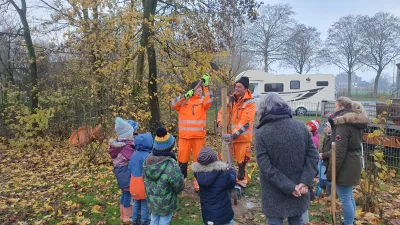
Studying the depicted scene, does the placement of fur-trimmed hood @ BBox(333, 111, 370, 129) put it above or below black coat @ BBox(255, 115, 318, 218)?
above

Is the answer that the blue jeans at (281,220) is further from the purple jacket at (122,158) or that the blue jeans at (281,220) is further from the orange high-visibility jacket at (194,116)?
the orange high-visibility jacket at (194,116)

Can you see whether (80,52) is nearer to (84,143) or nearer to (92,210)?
(84,143)

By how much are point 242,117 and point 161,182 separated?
2.03m

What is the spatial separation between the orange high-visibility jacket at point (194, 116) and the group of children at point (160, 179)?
3.31 ft

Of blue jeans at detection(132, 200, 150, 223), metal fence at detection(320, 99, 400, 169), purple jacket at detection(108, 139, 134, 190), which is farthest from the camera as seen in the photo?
metal fence at detection(320, 99, 400, 169)

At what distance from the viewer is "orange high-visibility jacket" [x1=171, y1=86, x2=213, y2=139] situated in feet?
16.6

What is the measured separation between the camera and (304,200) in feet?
9.06

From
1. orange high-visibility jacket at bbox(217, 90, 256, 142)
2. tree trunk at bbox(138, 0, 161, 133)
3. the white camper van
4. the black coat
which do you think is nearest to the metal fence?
orange high-visibility jacket at bbox(217, 90, 256, 142)

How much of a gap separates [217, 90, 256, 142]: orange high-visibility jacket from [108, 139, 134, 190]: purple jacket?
5.62 ft

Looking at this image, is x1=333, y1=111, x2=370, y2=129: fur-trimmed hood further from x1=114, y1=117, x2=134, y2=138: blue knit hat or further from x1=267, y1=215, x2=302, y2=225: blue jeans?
x1=114, y1=117, x2=134, y2=138: blue knit hat

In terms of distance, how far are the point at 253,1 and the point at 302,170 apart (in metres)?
5.74

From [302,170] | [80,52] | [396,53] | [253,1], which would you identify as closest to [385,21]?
[396,53]

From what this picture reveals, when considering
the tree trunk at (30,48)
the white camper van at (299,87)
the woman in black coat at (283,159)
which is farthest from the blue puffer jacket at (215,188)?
the white camper van at (299,87)

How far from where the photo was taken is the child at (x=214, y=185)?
124 inches
